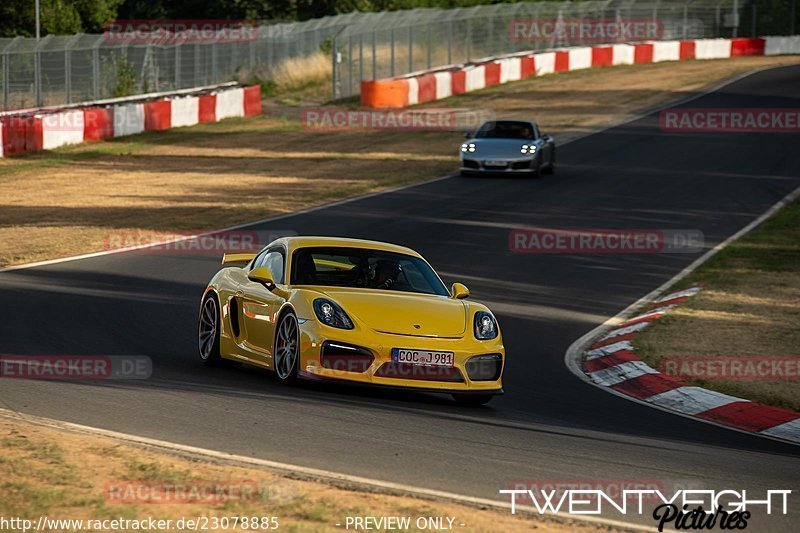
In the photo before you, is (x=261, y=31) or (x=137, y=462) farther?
(x=261, y=31)

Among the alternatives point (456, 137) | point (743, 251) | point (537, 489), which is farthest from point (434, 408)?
point (456, 137)

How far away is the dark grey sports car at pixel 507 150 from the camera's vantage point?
30188 millimetres

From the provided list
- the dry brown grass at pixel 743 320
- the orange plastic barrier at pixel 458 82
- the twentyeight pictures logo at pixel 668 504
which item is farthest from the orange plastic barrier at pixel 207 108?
the twentyeight pictures logo at pixel 668 504

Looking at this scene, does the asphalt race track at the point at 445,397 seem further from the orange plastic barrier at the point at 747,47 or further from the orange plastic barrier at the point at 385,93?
the orange plastic barrier at the point at 747,47

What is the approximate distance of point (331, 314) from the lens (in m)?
10.5

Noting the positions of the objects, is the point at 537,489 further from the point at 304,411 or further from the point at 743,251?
the point at 743,251

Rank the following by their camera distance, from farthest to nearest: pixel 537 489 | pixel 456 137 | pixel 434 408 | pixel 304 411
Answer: pixel 456 137
pixel 434 408
pixel 304 411
pixel 537 489

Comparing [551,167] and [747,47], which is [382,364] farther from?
[747,47]

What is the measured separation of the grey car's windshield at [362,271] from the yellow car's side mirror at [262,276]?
219 millimetres

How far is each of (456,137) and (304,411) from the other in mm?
30536

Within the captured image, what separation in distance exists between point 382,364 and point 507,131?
21.2m

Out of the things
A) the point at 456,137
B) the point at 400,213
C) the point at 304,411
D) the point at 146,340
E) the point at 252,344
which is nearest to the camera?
the point at 304,411

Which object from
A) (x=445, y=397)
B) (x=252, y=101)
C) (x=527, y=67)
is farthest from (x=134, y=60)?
(x=445, y=397)

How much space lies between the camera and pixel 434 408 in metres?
10.3
